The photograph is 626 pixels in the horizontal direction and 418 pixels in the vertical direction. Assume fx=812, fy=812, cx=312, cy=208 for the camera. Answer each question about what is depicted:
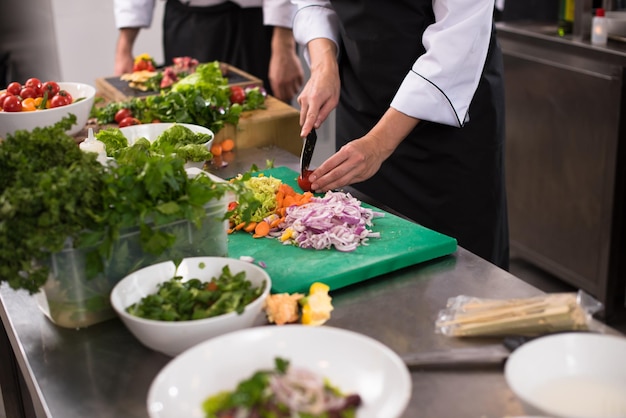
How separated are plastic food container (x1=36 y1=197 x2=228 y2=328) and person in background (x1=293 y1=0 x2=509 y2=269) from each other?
618 mm

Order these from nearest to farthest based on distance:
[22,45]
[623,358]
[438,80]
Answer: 1. [623,358]
2. [438,80]
3. [22,45]

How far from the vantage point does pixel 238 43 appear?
134 inches

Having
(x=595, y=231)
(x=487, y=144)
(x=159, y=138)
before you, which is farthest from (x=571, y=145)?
(x=159, y=138)

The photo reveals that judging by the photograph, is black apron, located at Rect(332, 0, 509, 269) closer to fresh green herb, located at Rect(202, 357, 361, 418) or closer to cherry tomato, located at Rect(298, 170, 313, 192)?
cherry tomato, located at Rect(298, 170, 313, 192)

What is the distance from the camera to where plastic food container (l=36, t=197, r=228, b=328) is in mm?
1264

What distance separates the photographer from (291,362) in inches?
41.7

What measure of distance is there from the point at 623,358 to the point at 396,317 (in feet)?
1.25

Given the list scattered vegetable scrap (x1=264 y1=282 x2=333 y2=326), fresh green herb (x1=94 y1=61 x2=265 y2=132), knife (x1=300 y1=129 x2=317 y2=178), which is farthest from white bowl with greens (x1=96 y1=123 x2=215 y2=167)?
scattered vegetable scrap (x1=264 y1=282 x2=333 y2=326)

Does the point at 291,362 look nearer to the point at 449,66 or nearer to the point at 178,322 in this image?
the point at 178,322

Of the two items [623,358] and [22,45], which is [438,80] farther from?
[22,45]

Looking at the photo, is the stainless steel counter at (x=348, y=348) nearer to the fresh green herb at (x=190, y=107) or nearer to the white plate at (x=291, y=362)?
the white plate at (x=291, y=362)

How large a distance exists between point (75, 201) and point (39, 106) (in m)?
1.03

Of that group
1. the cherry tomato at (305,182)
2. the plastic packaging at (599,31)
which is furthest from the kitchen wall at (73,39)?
the cherry tomato at (305,182)

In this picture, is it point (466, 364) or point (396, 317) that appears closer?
point (466, 364)
